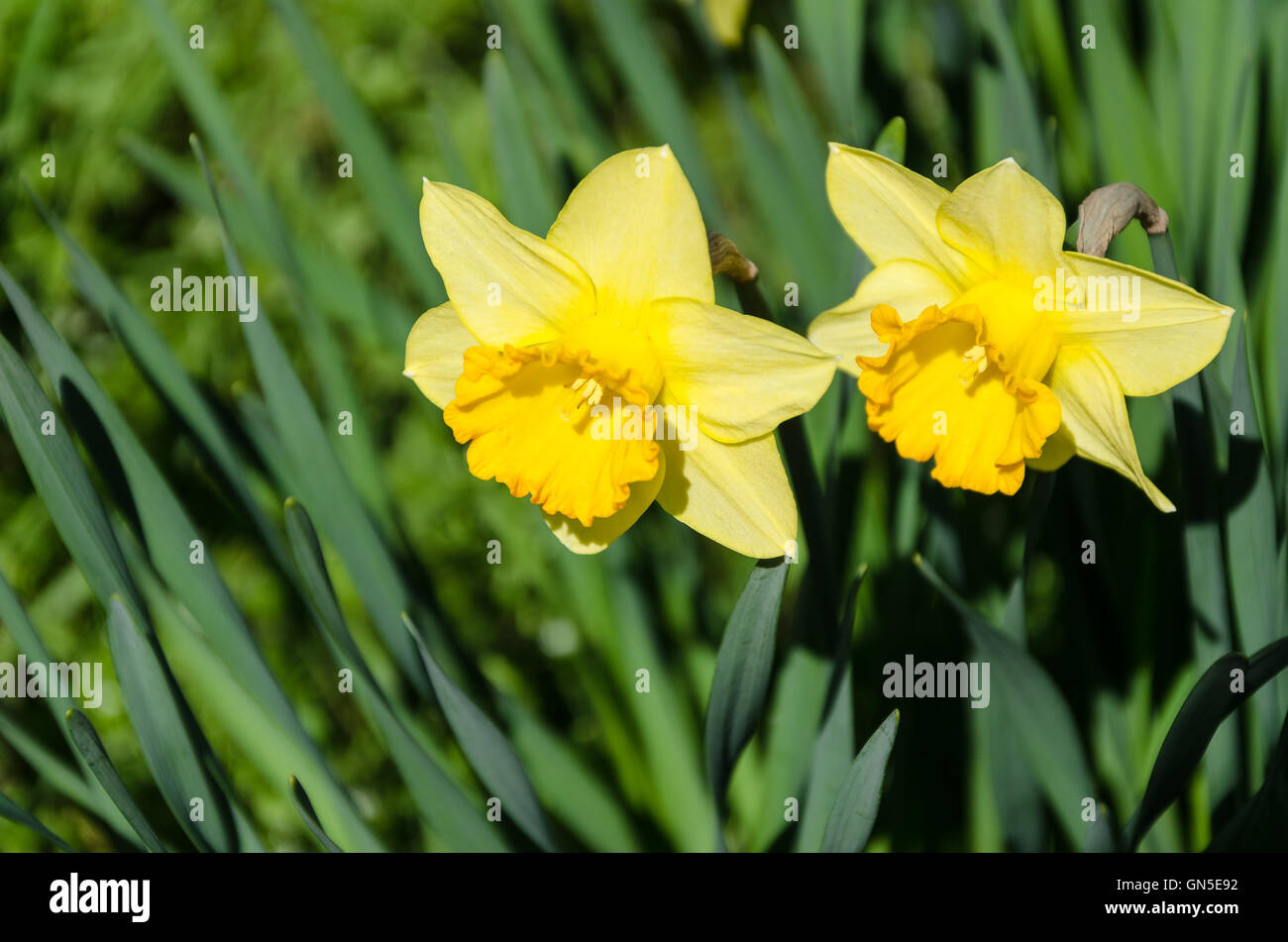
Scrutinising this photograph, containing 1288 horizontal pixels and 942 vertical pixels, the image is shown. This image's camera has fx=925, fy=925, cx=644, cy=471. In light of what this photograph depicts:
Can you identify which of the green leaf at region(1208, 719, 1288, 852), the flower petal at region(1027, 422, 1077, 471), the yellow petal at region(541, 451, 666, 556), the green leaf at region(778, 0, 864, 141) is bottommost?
the green leaf at region(1208, 719, 1288, 852)

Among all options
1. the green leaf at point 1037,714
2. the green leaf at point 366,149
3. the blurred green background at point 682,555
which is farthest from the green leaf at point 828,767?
the green leaf at point 366,149

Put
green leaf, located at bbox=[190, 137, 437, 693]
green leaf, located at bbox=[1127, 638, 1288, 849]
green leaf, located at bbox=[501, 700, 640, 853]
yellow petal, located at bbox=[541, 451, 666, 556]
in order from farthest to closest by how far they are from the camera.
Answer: green leaf, located at bbox=[501, 700, 640, 853] → green leaf, located at bbox=[190, 137, 437, 693] → yellow petal, located at bbox=[541, 451, 666, 556] → green leaf, located at bbox=[1127, 638, 1288, 849]

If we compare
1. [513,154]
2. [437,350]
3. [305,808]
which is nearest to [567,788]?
[305,808]

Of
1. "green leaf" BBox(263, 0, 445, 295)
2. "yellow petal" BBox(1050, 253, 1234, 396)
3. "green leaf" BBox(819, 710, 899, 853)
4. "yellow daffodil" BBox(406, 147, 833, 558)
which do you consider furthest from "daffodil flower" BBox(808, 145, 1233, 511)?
"green leaf" BBox(263, 0, 445, 295)

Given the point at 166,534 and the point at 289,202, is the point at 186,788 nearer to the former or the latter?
the point at 166,534

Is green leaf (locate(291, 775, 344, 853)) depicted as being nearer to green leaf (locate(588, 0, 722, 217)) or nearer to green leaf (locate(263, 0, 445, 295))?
green leaf (locate(263, 0, 445, 295))

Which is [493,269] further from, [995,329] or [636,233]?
[995,329]
